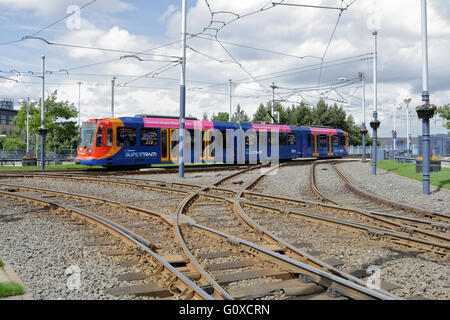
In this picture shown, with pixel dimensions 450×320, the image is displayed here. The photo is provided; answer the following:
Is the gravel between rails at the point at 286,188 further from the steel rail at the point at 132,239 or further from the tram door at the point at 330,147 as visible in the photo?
the tram door at the point at 330,147

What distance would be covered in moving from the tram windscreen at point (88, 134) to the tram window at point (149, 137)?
2.49m

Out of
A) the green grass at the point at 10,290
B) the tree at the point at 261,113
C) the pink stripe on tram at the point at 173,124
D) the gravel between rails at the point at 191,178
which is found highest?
the tree at the point at 261,113

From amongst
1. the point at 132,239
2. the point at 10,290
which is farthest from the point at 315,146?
the point at 10,290

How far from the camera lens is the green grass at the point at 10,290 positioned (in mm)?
3768

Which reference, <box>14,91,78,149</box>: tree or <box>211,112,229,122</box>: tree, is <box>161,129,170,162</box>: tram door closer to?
<box>14,91,78,149</box>: tree

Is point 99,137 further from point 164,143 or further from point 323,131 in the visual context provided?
point 323,131

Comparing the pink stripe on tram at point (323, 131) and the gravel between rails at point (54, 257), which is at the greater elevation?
the pink stripe on tram at point (323, 131)

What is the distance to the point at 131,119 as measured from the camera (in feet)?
67.6

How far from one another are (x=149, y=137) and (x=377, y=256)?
56.5 ft

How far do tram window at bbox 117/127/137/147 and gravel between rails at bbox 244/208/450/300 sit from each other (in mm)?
14251

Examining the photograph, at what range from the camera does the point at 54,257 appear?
17.5 feet

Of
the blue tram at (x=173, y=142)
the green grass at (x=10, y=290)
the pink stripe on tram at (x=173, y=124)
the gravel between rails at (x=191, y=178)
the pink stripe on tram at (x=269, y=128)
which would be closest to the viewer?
the green grass at (x=10, y=290)

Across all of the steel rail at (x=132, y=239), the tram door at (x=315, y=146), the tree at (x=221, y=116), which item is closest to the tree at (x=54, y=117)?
Result: the tram door at (x=315, y=146)
